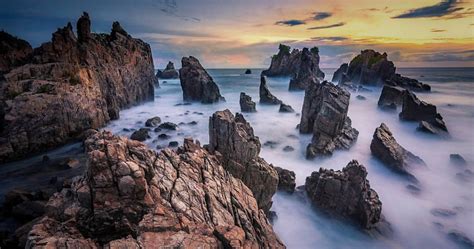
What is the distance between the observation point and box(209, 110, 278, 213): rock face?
1827 cm

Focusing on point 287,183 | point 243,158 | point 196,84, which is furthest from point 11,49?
point 287,183

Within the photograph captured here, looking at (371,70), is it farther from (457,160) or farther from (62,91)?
(62,91)

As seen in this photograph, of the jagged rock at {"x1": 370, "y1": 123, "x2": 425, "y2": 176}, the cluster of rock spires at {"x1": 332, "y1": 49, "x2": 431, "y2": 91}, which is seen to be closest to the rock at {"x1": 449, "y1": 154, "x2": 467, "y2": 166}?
the jagged rock at {"x1": 370, "y1": 123, "x2": 425, "y2": 176}

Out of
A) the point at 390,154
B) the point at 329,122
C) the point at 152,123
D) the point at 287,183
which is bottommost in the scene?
the point at 287,183

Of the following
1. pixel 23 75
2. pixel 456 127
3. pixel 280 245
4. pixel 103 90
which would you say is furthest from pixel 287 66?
pixel 280 245

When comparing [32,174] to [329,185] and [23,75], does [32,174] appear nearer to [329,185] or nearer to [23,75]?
[23,75]

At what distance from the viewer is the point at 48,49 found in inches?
1555

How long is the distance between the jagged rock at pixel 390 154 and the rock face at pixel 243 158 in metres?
16.2

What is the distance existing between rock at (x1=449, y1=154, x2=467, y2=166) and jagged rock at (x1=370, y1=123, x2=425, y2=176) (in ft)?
15.0

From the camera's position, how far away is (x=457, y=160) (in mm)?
31219

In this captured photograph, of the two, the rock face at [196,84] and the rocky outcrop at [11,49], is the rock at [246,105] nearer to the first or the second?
the rock face at [196,84]

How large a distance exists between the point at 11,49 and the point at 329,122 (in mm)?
63883

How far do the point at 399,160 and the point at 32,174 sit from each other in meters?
34.9

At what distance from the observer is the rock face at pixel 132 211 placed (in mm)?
8297
